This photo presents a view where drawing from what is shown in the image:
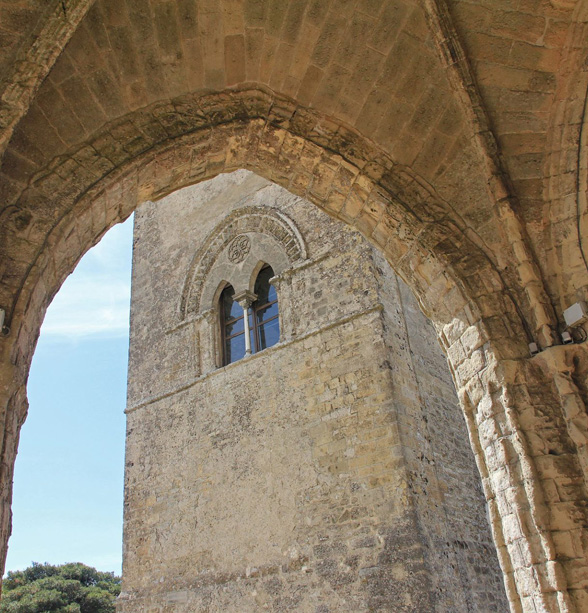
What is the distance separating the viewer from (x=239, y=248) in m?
8.88

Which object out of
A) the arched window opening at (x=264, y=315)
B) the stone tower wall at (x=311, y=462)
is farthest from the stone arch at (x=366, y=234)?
the arched window opening at (x=264, y=315)

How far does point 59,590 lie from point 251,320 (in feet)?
51.7

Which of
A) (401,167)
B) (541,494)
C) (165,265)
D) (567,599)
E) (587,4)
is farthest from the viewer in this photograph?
(165,265)

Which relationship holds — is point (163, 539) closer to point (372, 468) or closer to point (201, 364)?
point (201, 364)

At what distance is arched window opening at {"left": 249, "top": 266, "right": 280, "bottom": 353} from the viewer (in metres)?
8.09

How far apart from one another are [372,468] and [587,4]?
14.4 feet

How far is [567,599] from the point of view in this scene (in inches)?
109

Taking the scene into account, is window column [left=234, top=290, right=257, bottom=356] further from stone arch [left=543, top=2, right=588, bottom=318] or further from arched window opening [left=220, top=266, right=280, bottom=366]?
stone arch [left=543, top=2, right=588, bottom=318]

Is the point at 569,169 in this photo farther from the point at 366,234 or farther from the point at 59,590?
the point at 59,590

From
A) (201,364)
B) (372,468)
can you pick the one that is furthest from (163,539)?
(372,468)

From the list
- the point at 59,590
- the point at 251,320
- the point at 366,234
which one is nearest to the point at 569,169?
the point at 366,234

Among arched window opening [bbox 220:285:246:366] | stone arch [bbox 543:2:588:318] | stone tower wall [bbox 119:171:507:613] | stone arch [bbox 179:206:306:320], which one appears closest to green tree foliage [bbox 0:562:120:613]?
stone tower wall [bbox 119:171:507:613]

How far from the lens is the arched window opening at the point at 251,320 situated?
8.13 m

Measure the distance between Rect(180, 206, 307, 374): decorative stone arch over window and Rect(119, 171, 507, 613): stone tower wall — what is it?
59 millimetres
